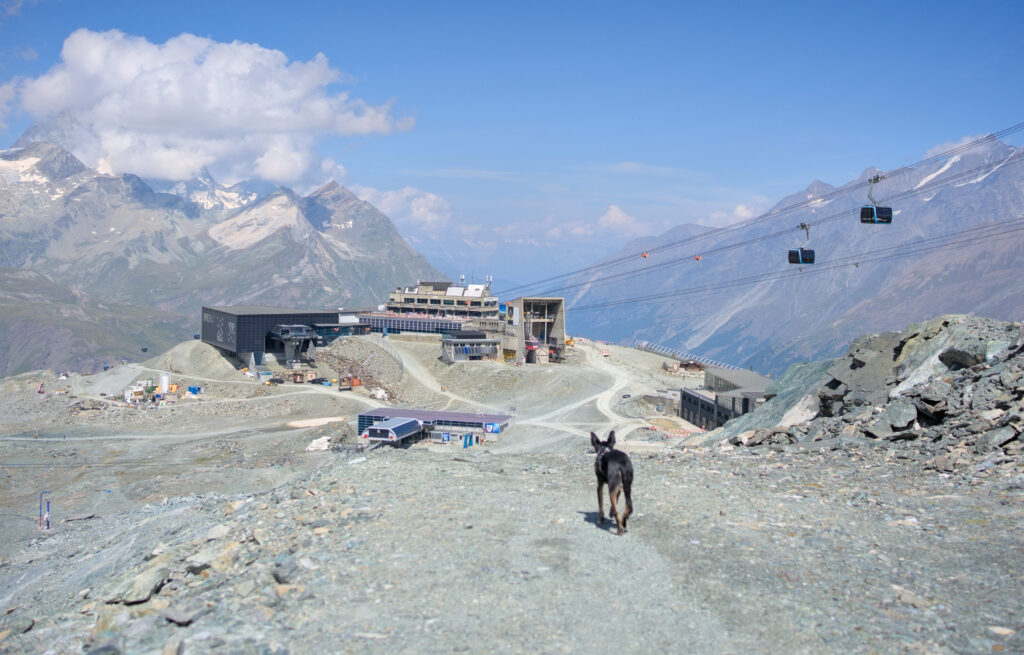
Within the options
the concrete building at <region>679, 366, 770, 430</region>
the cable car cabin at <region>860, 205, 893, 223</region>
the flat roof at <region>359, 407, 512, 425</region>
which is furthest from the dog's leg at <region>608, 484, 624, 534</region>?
the flat roof at <region>359, 407, 512, 425</region>

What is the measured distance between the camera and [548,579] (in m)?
13.2

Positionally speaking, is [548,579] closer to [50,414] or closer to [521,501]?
[521,501]

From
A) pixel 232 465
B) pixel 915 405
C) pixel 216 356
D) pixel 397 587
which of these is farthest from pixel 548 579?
pixel 216 356

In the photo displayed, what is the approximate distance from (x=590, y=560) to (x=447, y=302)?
149 m

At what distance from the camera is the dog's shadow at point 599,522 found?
15933mm

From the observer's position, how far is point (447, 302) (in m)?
162

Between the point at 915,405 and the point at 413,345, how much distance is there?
103598mm

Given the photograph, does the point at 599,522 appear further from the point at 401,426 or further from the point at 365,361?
the point at 365,361

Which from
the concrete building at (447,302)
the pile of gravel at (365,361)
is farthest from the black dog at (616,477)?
the concrete building at (447,302)

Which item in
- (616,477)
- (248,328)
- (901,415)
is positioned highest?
(248,328)

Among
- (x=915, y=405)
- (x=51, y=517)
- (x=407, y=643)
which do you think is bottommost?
(x=51, y=517)

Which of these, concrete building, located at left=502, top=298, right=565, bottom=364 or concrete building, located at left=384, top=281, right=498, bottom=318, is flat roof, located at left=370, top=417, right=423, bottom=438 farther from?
concrete building, located at left=384, top=281, right=498, bottom=318

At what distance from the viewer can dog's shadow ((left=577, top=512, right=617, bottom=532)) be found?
52.3 feet

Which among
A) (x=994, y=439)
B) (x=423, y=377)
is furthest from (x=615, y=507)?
(x=423, y=377)
